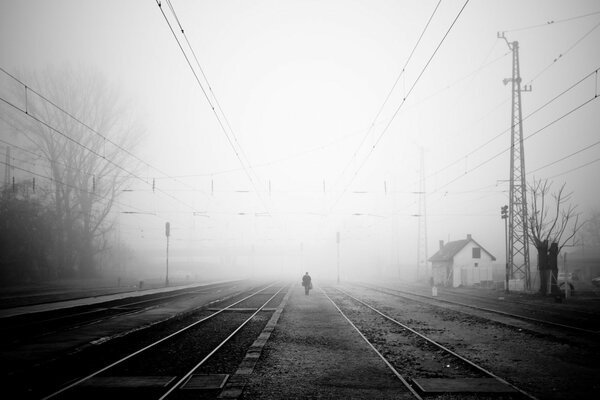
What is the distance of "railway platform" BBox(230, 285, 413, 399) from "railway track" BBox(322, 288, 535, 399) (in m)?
0.29

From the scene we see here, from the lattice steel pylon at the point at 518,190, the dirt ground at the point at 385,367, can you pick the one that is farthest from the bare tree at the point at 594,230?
the dirt ground at the point at 385,367

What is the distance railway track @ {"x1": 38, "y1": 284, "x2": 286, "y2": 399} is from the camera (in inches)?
254

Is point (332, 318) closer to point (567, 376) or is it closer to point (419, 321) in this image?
point (419, 321)

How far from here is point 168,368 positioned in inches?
319

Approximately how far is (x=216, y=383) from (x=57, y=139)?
41607 millimetres

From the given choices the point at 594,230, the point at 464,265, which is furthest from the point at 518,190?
the point at 594,230

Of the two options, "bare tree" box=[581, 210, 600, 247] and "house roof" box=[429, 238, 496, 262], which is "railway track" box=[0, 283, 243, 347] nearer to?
"house roof" box=[429, 238, 496, 262]

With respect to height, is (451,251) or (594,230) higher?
(594,230)

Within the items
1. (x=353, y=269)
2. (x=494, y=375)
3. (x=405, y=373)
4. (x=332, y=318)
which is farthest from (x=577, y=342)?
(x=353, y=269)

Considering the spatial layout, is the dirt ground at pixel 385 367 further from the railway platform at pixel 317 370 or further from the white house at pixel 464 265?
the white house at pixel 464 265

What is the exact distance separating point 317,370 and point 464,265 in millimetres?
47202

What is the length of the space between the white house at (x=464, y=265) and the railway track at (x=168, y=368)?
40259 mm

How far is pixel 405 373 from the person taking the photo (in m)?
7.78

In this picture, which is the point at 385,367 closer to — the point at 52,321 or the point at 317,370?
the point at 317,370
